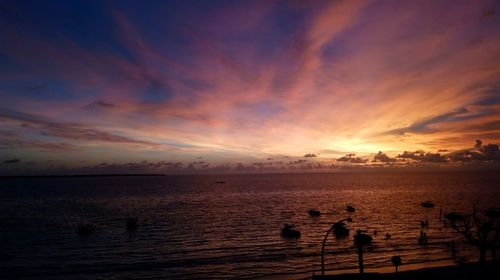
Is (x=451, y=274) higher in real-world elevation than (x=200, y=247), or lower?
higher

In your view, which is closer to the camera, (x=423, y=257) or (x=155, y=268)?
(x=155, y=268)

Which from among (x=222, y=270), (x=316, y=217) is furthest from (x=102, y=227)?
(x=316, y=217)

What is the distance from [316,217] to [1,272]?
6825 cm

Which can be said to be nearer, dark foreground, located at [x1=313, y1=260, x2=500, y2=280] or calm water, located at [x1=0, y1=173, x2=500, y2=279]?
dark foreground, located at [x1=313, y1=260, x2=500, y2=280]

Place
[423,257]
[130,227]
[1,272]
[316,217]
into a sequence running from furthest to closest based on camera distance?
[316,217] < [130,227] < [423,257] < [1,272]

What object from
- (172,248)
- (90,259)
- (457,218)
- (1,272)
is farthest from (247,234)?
(457,218)

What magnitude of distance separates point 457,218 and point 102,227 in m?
78.8

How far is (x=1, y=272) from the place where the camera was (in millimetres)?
43938

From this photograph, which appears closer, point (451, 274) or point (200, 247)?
point (451, 274)

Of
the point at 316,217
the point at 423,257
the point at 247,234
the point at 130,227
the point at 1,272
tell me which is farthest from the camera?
the point at 316,217

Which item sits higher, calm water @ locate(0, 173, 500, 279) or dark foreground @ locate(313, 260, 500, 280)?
dark foreground @ locate(313, 260, 500, 280)

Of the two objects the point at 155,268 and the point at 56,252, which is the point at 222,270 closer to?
the point at 155,268

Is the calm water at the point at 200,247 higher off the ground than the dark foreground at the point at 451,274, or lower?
lower

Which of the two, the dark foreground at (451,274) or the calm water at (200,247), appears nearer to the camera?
the dark foreground at (451,274)
